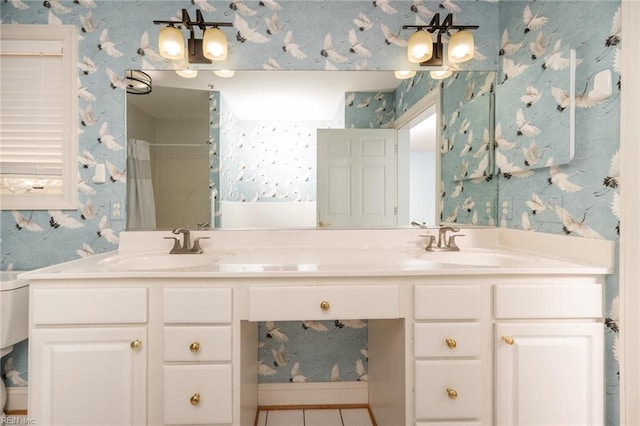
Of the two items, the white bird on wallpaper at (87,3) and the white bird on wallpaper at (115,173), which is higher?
the white bird on wallpaper at (87,3)

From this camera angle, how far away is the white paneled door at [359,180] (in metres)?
1.88

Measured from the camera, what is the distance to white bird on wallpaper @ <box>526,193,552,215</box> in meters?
1.59

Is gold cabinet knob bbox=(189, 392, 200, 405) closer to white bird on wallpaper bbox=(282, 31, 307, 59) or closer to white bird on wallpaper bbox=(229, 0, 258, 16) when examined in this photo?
white bird on wallpaper bbox=(282, 31, 307, 59)

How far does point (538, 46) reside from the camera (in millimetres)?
1604

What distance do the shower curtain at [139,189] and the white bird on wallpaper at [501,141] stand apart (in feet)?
6.34

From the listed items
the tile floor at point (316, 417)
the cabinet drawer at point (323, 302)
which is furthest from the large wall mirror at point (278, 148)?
the tile floor at point (316, 417)

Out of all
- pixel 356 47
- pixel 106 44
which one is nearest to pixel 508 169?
pixel 356 47

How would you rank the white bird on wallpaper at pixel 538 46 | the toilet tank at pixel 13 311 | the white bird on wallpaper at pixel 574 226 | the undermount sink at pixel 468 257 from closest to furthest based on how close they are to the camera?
the white bird on wallpaper at pixel 574 226, the toilet tank at pixel 13 311, the white bird on wallpaper at pixel 538 46, the undermount sink at pixel 468 257

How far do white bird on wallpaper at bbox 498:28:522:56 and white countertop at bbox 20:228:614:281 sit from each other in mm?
959

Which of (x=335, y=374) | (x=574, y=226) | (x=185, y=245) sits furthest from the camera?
(x=335, y=374)

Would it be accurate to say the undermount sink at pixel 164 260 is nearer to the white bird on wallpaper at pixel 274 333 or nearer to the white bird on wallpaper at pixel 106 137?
the white bird on wallpaper at pixel 274 333

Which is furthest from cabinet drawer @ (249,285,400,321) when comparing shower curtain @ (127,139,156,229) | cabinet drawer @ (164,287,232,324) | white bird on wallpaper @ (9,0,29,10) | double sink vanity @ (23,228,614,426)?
white bird on wallpaper @ (9,0,29,10)

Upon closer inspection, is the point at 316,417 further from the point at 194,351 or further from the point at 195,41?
the point at 195,41

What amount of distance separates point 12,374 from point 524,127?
9.67 feet
